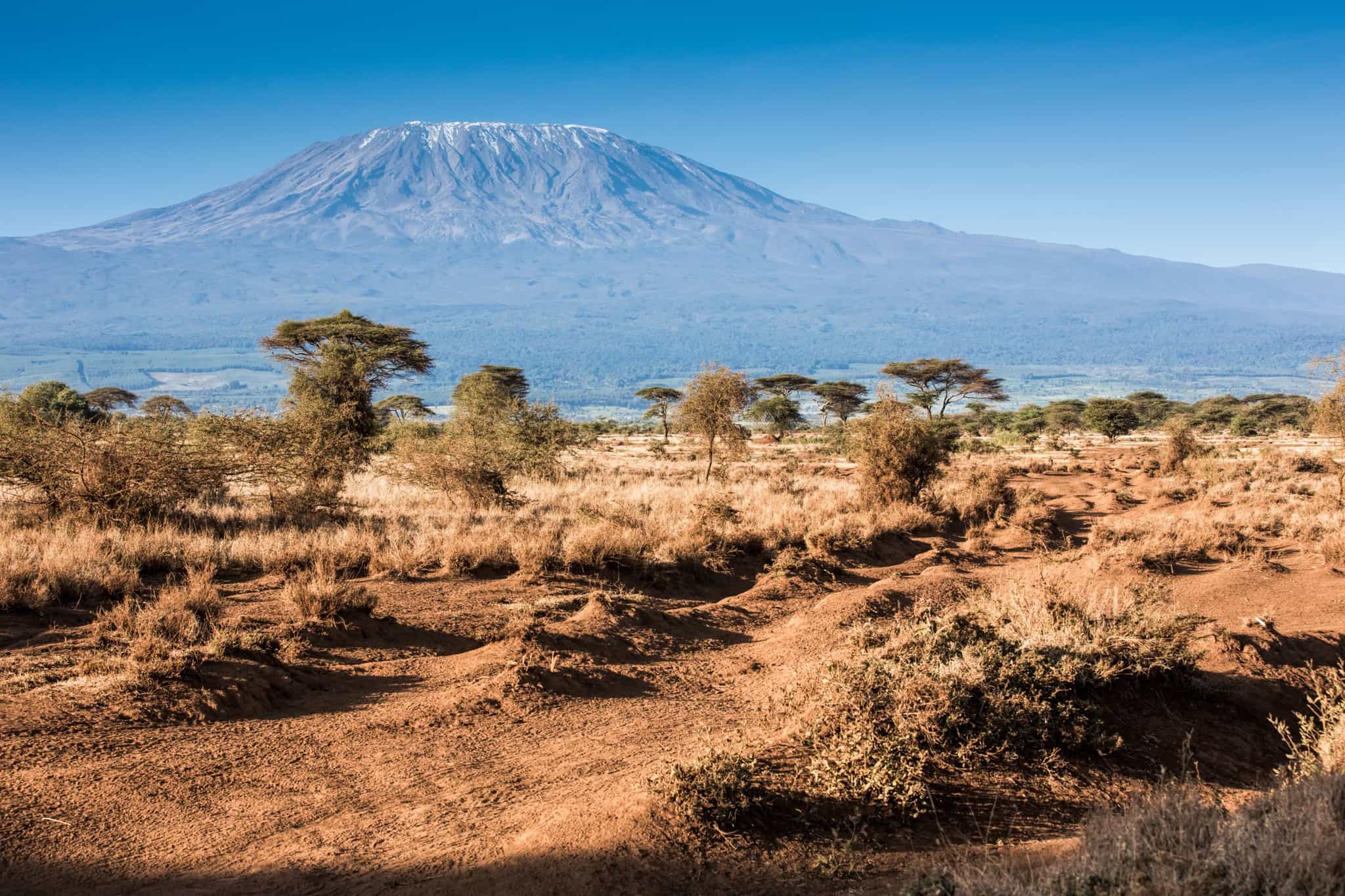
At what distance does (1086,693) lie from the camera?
5.96 meters

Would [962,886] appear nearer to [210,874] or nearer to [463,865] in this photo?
[463,865]

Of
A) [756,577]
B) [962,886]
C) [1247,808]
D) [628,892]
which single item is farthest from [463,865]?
[756,577]

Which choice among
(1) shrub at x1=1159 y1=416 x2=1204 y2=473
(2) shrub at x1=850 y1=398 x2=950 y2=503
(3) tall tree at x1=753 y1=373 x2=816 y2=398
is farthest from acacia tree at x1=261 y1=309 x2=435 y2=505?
(3) tall tree at x1=753 y1=373 x2=816 y2=398

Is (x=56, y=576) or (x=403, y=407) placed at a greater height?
(x=56, y=576)

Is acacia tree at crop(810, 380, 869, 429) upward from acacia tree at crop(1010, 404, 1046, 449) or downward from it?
upward

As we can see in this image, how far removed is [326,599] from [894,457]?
42.0ft

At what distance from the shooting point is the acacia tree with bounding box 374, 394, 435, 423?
4466 cm

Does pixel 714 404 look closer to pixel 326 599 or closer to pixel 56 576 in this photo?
pixel 326 599

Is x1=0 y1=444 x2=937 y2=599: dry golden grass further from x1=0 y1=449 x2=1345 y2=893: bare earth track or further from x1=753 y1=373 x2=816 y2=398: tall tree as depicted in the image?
x1=753 y1=373 x2=816 y2=398: tall tree

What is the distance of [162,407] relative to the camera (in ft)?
65.6

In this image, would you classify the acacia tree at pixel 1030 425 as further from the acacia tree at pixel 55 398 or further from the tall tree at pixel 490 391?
the acacia tree at pixel 55 398

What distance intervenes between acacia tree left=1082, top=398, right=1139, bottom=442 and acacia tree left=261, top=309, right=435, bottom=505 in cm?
3460

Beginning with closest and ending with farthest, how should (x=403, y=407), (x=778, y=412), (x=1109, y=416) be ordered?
(x=1109, y=416)
(x=403, y=407)
(x=778, y=412)

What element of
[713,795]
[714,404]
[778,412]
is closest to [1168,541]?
[713,795]
